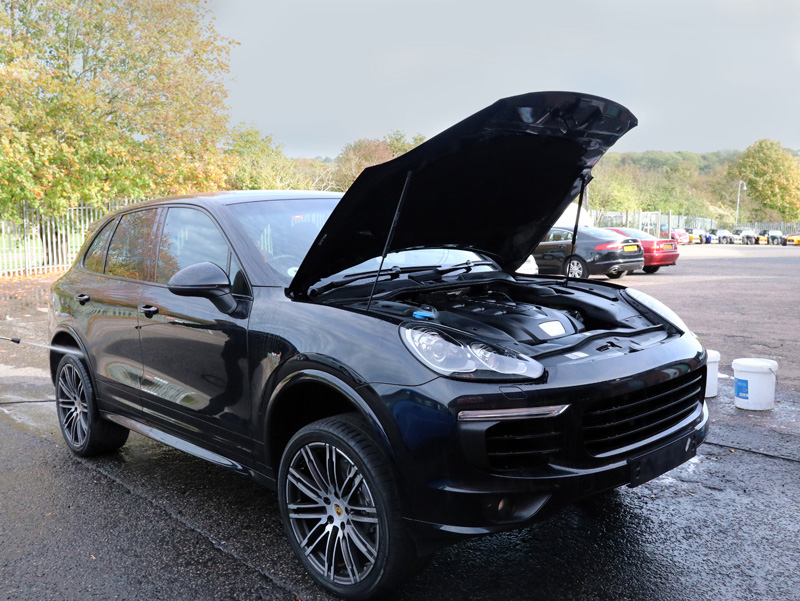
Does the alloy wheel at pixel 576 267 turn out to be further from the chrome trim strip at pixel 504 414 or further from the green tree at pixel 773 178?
the green tree at pixel 773 178

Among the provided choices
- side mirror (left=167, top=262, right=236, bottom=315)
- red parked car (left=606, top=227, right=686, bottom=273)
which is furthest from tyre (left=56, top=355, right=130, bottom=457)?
red parked car (left=606, top=227, right=686, bottom=273)

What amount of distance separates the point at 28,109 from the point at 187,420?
1904cm

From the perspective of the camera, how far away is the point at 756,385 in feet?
17.7

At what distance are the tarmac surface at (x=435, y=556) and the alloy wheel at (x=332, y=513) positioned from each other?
0.57ft

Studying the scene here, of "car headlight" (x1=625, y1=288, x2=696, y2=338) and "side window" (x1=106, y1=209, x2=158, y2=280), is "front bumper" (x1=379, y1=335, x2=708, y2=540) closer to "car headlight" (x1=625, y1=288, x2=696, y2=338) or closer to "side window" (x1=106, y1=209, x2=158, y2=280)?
"car headlight" (x1=625, y1=288, x2=696, y2=338)

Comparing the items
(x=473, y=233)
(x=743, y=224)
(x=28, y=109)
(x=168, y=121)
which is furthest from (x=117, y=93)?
(x=743, y=224)

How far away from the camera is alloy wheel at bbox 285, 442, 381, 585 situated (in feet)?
8.95

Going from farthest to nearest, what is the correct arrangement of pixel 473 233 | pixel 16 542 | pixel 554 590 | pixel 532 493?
pixel 473 233 < pixel 16 542 < pixel 554 590 < pixel 532 493

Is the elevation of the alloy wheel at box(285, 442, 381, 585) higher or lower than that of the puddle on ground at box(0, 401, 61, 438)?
higher

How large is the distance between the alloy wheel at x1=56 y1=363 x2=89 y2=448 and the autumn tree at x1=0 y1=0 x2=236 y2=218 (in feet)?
49.9

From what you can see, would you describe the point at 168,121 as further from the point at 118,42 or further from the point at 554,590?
the point at 554,590

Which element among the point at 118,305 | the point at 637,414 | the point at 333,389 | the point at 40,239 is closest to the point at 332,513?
the point at 333,389

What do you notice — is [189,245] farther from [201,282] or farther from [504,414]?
[504,414]

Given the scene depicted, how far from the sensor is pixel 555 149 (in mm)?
3637
